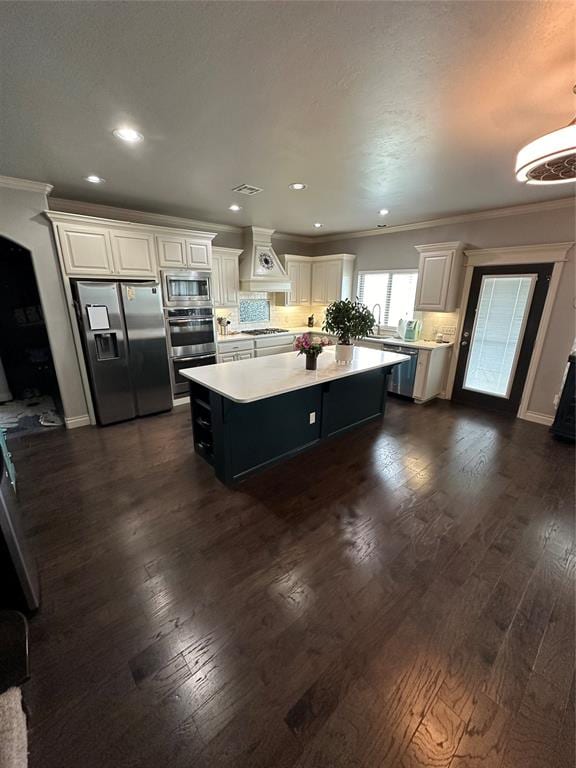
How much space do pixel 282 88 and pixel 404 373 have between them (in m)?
3.85

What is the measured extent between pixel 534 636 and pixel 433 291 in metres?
4.08

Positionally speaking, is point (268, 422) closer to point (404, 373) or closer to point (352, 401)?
point (352, 401)

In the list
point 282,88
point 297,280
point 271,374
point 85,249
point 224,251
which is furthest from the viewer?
point 297,280

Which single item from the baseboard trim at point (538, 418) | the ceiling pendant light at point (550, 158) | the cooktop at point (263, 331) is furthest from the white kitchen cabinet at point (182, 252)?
the baseboard trim at point (538, 418)

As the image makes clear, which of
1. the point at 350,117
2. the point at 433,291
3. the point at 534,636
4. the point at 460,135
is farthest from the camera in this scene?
the point at 433,291

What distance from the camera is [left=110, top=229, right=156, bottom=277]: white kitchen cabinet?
140 inches

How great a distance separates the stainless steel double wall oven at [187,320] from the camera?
407 cm

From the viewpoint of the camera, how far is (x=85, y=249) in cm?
337

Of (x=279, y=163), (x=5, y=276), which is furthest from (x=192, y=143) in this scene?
(x=5, y=276)

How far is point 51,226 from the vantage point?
317cm

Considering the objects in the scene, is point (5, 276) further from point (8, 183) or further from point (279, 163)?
point (279, 163)

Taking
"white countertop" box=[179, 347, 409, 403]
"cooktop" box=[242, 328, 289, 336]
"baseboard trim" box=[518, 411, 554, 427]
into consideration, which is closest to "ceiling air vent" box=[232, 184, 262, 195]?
"white countertop" box=[179, 347, 409, 403]

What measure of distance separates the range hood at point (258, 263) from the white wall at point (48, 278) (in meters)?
2.74

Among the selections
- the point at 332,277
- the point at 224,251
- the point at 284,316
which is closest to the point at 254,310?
the point at 284,316
